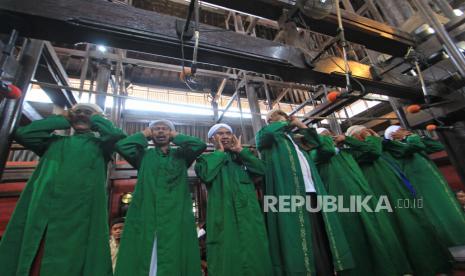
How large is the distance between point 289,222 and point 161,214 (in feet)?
3.65

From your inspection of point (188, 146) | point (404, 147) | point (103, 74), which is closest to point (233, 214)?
point (188, 146)

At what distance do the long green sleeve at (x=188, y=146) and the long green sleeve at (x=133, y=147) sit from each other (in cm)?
32

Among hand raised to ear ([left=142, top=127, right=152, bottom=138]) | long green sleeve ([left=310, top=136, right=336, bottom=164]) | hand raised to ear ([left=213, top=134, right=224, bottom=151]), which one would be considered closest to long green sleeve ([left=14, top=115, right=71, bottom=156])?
hand raised to ear ([left=142, top=127, right=152, bottom=138])

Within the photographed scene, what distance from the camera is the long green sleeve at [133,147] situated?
2.13 metres

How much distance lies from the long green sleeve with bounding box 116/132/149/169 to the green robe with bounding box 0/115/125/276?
9cm

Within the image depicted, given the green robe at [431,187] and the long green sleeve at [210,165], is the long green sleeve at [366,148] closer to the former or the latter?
the green robe at [431,187]

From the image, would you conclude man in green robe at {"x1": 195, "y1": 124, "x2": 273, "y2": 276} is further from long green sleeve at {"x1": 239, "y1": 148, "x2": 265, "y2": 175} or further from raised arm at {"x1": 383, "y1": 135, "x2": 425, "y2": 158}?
raised arm at {"x1": 383, "y1": 135, "x2": 425, "y2": 158}

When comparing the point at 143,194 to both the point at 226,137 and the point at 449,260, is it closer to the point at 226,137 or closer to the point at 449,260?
the point at 226,137

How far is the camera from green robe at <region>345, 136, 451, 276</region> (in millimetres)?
2473

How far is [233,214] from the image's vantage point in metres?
2.10

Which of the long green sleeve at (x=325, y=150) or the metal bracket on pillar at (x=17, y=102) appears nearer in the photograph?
the metal bracket on pillar at (x=17, y=102)

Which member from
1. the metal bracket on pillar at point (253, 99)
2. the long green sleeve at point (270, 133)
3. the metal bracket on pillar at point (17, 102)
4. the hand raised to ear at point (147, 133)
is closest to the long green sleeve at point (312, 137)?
the long green sleeve at point (270, 133)

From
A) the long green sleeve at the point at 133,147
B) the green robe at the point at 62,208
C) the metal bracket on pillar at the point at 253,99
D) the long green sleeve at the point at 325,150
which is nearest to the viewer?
the green robe at the point at 62,208

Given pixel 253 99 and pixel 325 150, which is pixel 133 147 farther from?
pixel 253 99
